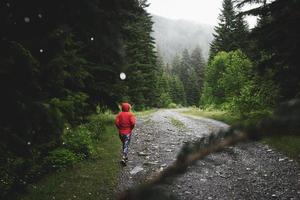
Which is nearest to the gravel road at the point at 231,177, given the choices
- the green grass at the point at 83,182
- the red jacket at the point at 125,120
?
the green grass at the point at 83,182

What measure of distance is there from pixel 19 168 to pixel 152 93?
41.2 metres

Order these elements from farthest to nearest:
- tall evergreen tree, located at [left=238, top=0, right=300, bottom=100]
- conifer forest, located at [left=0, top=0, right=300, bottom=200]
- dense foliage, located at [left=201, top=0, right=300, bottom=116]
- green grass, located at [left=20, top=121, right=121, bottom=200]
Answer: dense foliage, located at [left=201, top=0, right=300, bottom=116] < tall evergreen tree, located at [left=238, top=0, right=300, bottom=100] < green grass, located at [left=20, top=121, right=121, bottom=200] < conifer forest, located at [left=0, top=0, right=300, bottom=200]

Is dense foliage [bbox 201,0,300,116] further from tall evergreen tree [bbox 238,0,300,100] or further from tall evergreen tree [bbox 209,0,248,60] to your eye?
tall evergreen tree [bbox 209,0,248,60]

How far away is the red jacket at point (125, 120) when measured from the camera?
966cm

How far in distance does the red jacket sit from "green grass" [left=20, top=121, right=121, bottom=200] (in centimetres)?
120

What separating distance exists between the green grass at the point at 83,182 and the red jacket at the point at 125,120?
3.93 feet

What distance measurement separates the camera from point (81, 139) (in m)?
10.8

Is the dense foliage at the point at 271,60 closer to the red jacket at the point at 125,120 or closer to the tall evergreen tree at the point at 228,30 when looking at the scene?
the red jacket at the point at 125,120

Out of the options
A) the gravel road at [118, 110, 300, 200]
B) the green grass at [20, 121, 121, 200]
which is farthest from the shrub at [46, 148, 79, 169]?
the gravel road at [118, 110, 300, 200]

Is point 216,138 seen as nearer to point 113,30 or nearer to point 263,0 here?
point 113,30

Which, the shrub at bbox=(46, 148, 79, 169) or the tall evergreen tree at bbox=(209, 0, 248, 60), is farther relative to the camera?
the tall evergreen tree at bbox=(209, 0, 248, 60)

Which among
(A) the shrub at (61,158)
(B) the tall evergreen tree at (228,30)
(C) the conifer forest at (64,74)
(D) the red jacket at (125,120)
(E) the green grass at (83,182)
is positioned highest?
(B) the tall evergreen tree at (228,30)

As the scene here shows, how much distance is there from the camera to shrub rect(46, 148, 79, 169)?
29.8ft

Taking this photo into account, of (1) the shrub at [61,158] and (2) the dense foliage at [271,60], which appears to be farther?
(2) the dense foliage at [271,60]
